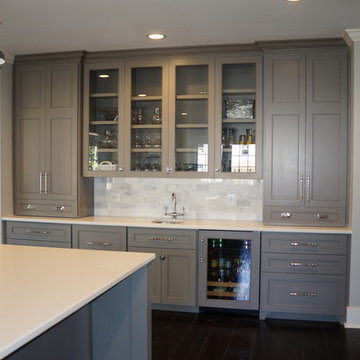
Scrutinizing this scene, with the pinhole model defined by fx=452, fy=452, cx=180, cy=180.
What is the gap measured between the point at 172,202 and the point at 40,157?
1.42 metres

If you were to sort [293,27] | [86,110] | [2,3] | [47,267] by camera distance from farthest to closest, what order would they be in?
[86,110] → [293,27] → [2,3] → [47,267]

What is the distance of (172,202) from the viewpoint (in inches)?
184

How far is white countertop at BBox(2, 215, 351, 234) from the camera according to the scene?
153 inches

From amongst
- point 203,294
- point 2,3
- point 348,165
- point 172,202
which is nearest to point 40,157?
point 172,202

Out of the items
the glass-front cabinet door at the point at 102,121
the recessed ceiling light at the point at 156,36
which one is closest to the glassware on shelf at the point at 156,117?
the glass-front cabinet door at the point at 102,121

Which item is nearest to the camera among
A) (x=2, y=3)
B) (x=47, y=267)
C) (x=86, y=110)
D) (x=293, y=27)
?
(x=47, y=267)

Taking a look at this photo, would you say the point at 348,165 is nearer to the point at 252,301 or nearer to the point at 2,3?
the point at 252,301

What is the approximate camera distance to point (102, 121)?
4496mm

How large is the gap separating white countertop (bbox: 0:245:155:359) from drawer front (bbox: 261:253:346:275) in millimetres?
1735

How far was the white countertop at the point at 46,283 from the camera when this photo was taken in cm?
142

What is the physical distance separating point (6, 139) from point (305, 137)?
2913 mm

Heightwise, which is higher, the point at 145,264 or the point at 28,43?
the point at 28,43

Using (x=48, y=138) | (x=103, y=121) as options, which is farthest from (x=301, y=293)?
(x=48, y=138)

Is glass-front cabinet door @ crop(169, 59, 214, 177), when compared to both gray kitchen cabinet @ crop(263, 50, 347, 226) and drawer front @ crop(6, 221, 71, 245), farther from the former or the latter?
drawer front @ crop(6, 221, 71, 245)
